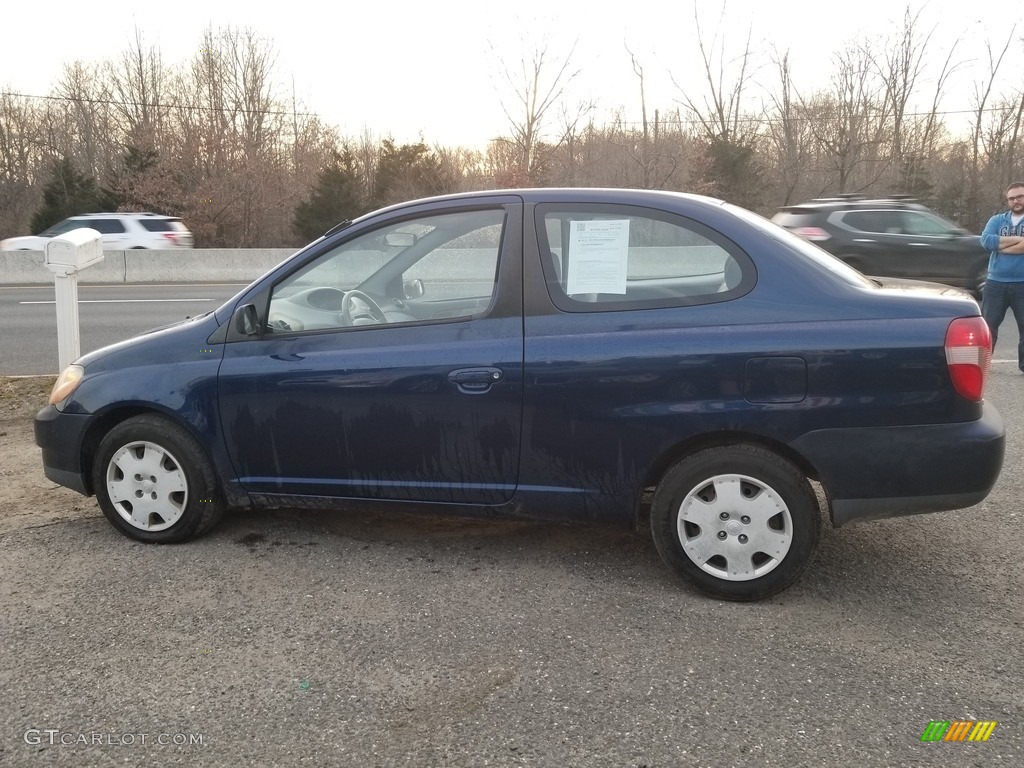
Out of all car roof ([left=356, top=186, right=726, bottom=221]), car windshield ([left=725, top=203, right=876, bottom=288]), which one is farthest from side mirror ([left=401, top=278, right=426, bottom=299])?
car windshield ([left=725, top=203, right=876, bottom=288])

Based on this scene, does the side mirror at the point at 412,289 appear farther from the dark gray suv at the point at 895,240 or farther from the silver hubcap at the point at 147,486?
the dark gray suv at the point at 895,240

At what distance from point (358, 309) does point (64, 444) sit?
1588mm

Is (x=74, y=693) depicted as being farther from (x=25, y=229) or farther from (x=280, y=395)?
(x=25, y=229)

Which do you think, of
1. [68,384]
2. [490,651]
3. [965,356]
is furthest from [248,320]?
[965,356]

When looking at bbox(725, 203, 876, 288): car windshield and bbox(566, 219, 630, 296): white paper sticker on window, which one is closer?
bbox(725, 203, 876, 288): car windshield

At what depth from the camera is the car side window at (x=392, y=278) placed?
3.82 meters

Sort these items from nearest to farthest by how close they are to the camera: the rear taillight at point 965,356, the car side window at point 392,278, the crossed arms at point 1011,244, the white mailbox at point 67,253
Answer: the rear taillight at point 965,356, the car side window at point 392,278, the white mailbox at point 67,253, the crossed arms at point 1011,244

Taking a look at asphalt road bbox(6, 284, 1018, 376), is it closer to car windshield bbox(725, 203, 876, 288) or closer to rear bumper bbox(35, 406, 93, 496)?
rear bumper bbox(35, 406, 93, 496)

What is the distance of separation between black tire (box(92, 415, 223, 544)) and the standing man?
23.1 feet

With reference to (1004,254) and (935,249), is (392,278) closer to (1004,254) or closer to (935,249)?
(1004,254)

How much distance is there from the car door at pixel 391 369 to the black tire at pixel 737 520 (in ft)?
2.34
